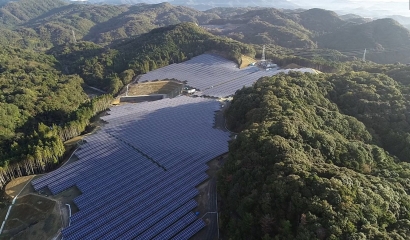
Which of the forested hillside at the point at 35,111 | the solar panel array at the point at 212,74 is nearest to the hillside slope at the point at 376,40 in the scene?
the solar panel array at the point at 212,74

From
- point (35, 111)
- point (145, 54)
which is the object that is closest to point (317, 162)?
point (35, 111)

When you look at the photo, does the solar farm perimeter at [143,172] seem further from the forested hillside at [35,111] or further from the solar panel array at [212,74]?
the solar panel array at [212,74]

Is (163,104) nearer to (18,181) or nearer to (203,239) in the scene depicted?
(18,181)

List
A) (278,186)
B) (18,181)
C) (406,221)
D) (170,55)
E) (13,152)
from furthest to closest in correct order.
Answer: (170,55) < (13,152) < (18,181) < (278,186) < (406,221)

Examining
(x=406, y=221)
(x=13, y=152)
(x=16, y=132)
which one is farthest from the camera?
(x=16, y=132)

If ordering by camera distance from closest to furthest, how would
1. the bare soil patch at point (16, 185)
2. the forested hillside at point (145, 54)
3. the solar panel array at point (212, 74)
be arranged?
1. the bare soil patch at point (16, 185)
2. the solar panel array at point (212, 74)
3. the forested hillside at point (145, 54)

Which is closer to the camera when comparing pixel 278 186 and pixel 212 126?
pixel 278 186

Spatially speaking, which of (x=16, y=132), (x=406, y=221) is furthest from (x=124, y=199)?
(x=16, y=132)

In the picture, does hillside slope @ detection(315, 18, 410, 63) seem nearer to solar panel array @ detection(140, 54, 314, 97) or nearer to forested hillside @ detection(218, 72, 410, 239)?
solar panel array @ detection(140, 54, 314, 97)
